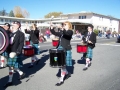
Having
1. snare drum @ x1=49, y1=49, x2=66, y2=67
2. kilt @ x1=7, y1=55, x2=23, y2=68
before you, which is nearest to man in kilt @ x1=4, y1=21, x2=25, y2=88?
kilt @ x1=7, y1=55, x2=23, y2=68

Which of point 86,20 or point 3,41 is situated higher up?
point 86,20

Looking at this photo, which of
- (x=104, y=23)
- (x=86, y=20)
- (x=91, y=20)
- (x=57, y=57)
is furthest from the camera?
(x=104, y=23)

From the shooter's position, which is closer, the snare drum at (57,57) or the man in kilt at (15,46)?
the snare drum at (57,57)

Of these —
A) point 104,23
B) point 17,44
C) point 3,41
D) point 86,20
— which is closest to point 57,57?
point 17,44

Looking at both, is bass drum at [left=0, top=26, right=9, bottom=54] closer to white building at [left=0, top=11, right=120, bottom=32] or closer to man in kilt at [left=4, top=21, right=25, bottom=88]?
man in kilt at [left=4, top=21, right=25, bottom=88]

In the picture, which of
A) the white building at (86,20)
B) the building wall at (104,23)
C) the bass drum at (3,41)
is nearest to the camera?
the bass drum at (3,41)

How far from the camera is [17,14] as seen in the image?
254 feet

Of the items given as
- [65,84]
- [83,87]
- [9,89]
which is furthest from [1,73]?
[83,87]

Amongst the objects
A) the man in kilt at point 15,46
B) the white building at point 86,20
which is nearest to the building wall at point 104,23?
the white building at point 86,20

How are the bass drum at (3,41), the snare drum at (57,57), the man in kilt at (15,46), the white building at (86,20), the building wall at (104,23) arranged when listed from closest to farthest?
the bass drum at (3,41) → the snare drum at (57,57) → the man in kilt at (15,46) → the white building at (86,20) → the building wall at (104,23)

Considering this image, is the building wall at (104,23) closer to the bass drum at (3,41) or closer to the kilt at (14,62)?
the kilt at (14,62)

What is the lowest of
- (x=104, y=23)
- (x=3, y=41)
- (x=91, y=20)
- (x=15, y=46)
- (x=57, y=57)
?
(x=57, y=57)

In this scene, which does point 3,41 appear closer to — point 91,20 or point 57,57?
point 57,57

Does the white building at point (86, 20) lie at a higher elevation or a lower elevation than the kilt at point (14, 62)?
higher
